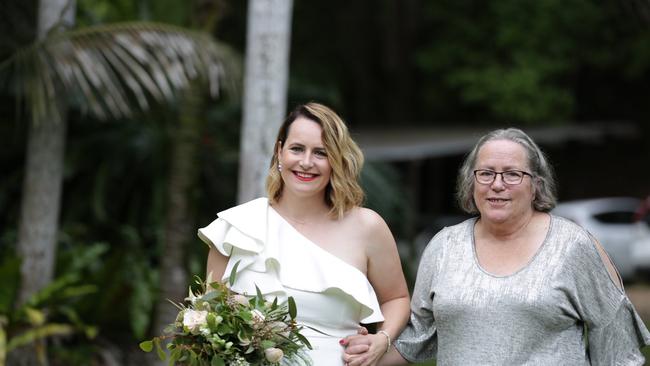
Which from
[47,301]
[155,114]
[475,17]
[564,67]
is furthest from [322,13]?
[47,301]

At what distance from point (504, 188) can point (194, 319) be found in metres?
1.31

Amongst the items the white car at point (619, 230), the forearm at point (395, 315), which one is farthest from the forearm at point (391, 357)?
the white car at point (619, 230)

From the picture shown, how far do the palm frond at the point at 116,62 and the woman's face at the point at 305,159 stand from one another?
385cm

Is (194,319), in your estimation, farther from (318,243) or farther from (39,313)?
(39,313)

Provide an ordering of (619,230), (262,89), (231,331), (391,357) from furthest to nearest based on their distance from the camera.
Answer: (619,230) < (262,89) < (391,357) < (231,331)

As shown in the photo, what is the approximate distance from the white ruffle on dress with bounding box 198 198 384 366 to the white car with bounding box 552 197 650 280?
46.6 ft

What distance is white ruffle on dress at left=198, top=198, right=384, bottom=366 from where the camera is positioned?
4078mm

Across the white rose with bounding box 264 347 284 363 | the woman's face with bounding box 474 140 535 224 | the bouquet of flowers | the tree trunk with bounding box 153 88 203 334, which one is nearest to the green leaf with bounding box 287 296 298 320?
the bouquet of flowers

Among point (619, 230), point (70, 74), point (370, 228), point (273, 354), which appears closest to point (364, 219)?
point (370, 228)

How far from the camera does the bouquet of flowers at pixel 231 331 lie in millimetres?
3699

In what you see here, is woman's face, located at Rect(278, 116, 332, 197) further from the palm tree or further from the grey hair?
the palm tree

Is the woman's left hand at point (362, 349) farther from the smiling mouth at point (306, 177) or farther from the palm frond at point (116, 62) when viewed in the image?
the palm frond at point (116, 62)

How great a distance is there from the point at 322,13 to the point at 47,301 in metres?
16.5

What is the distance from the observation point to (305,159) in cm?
412
